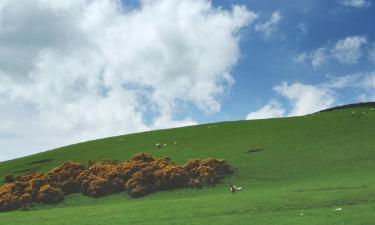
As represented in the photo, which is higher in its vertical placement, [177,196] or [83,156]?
[83,156]

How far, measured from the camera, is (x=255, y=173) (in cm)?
6469

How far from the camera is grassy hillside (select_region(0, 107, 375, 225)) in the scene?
4134cm

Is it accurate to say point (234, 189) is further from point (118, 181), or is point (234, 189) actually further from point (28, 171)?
point (28, 171)

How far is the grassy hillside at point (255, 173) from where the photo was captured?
41.3m

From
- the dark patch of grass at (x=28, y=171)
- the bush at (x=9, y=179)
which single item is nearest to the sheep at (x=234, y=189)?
the bush at (x=9, y=179)

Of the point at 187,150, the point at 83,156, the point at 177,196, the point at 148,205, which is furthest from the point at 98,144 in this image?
the point at 148,205

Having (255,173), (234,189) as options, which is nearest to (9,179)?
(255,173)

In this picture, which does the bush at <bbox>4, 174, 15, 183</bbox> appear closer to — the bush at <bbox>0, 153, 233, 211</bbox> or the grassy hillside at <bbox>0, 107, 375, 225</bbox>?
the grassy hillside at <bbox>0, 107, 375, 225</bbox>

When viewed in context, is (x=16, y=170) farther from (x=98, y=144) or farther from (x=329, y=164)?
(x=329, y=164)

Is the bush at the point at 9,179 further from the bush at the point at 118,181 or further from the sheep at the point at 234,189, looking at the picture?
the sheep at the point at 234,189

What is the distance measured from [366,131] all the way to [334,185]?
2958cm

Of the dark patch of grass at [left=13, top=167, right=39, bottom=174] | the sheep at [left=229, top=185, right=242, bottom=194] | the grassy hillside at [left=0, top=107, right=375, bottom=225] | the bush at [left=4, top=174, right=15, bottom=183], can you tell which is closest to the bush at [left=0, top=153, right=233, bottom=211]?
the grassy hillside at [left=0, top=107, right=375, bottom=225]

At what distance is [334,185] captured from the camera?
51.7 m

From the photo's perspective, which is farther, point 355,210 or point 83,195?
point 83,195
